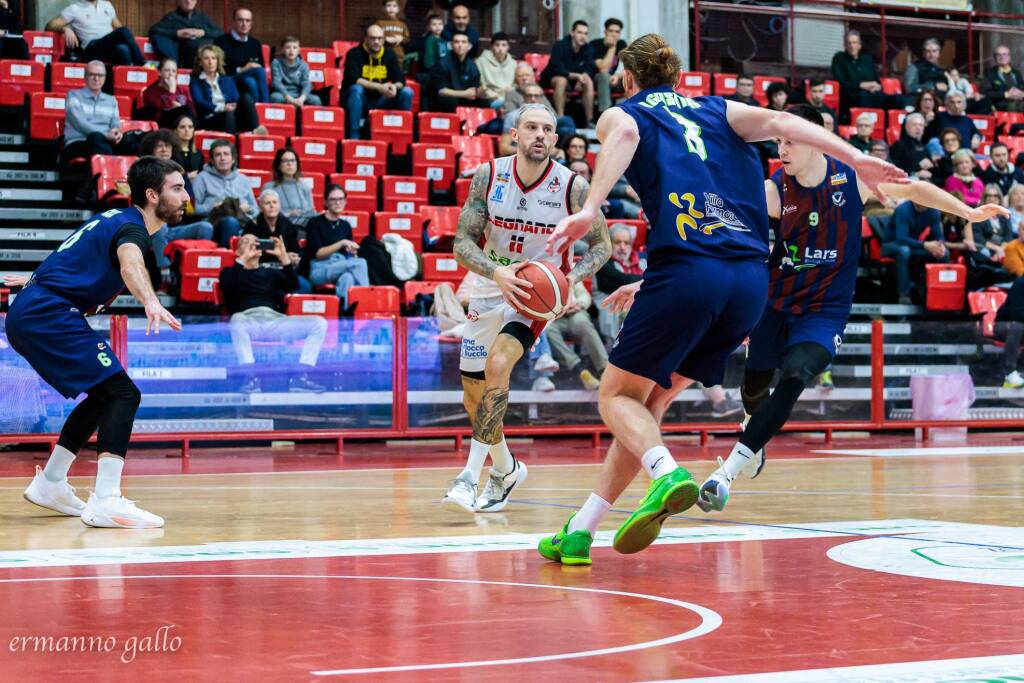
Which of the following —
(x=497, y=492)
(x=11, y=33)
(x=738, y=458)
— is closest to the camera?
(x=738, y=458)

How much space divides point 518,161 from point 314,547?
8.98ft

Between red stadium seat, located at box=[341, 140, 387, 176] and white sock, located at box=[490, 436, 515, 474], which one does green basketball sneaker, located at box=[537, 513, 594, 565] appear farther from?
red stadium seat, located at box=[341, 140, 387, 176]

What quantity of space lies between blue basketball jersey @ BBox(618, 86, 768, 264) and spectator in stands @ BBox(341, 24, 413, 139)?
1266 cm

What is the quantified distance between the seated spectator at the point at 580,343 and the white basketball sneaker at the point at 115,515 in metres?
7.10

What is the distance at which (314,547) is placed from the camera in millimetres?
5625

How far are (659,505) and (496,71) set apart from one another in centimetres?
1473

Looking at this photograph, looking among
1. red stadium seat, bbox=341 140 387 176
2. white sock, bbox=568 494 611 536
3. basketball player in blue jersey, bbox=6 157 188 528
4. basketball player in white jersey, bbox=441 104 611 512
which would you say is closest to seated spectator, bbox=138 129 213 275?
red stadium seat, bbox=341 140 387 176

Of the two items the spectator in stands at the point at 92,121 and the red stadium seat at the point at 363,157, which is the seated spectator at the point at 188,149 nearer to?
the spectator in stands at the point at 92,121

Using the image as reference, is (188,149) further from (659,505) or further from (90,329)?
(659,505)

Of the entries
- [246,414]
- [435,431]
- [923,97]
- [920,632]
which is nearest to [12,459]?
[246,414]

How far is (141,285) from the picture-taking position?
6445mm

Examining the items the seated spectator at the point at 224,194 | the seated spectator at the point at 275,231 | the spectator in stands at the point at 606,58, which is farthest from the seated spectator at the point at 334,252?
the spectator in stands at the point at 606,58

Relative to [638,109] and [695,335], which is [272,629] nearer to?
[695,335]

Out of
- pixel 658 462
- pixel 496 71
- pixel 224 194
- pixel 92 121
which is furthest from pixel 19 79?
pixel 658 462
